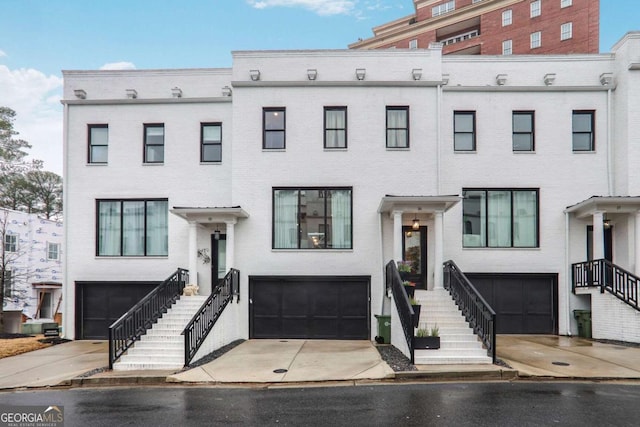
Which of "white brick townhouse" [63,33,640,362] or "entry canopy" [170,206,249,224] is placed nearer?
"entry canopy" [170,206,249,224]

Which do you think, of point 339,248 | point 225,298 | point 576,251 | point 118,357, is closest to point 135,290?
point 225,298

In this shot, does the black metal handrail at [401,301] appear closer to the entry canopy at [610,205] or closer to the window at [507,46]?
the entry canopy at [610,205]

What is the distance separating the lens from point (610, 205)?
45.2ft

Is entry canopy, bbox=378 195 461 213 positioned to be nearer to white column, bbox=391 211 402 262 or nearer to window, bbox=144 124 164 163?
white column, bbox=391 211 402 262

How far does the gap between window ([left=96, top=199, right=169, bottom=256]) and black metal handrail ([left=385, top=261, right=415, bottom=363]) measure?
8.31 metres

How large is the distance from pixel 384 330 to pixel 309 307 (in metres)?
2.75

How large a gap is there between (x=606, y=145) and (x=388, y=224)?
8.27m

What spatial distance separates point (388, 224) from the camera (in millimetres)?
14844

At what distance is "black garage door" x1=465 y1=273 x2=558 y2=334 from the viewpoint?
14938 mm

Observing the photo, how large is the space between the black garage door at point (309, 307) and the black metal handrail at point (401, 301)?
4.31 feet

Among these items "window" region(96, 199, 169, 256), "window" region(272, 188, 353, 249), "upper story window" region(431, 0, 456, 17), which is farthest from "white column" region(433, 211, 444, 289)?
"upper story window" region(431, 0, 456, 17)

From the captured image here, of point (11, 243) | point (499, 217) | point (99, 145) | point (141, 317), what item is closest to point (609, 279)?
point (499, 217)

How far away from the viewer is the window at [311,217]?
15000 millimetres

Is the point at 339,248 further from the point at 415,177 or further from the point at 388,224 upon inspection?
the point at 415,177
